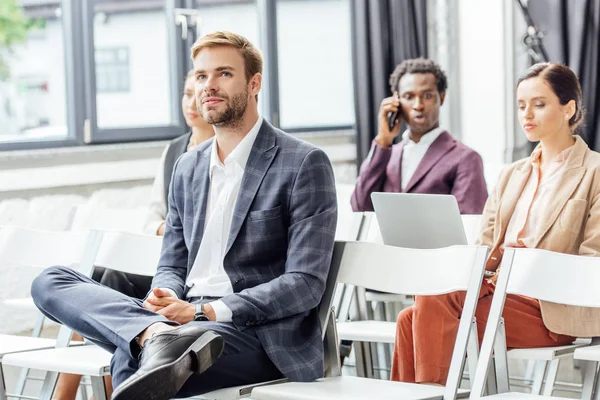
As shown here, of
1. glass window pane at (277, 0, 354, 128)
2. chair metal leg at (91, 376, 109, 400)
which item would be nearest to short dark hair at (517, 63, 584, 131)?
chair metal leg at (91, 376, 109, 400)

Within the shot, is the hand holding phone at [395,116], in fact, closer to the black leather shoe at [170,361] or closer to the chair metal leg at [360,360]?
the chair metal leg at [360,360]

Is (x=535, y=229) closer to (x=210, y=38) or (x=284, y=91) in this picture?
(x=210, y=38)

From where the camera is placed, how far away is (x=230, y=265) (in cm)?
260

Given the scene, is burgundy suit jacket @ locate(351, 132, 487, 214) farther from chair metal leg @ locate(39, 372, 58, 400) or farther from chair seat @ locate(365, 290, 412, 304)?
chair metal leg @ locate(39, 372, 58, 400)

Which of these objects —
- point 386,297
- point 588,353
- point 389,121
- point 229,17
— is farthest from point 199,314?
point 229,17

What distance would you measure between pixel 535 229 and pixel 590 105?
2.26 meters

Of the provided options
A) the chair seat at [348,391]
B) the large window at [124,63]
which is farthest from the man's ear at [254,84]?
the large window at [124,63]

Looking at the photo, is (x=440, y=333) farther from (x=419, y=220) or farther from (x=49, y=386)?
(x=49, y=386)

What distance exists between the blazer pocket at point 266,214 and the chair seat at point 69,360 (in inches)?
20.9

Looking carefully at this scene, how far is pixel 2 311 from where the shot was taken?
4.41 meters

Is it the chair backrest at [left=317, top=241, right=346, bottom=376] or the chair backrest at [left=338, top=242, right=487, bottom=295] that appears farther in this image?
the chair backrest at [left=317, top=241, right=346, bottom=376]

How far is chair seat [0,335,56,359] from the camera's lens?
294 cm

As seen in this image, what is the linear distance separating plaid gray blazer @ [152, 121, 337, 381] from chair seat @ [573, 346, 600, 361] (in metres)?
0.62

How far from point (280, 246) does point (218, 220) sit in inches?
7.3
